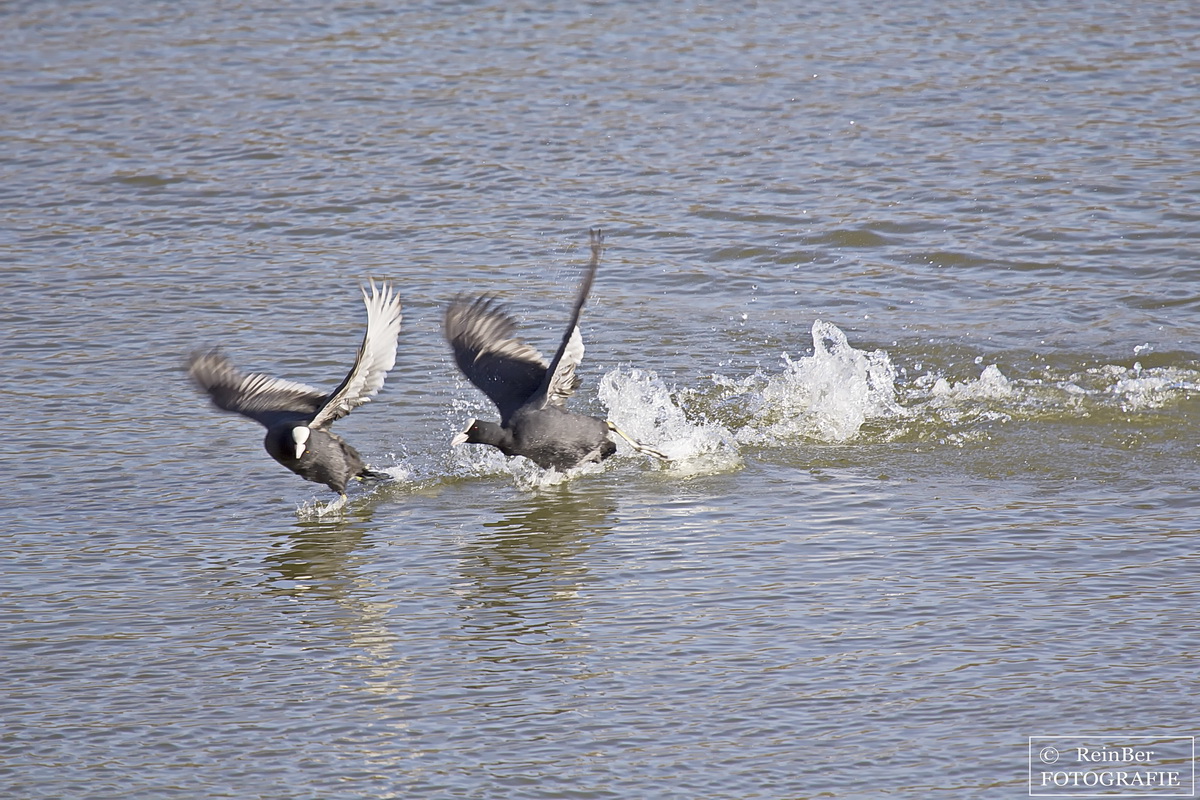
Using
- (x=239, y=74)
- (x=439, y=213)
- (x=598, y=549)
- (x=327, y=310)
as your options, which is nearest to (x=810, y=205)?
(x=439, y=213)

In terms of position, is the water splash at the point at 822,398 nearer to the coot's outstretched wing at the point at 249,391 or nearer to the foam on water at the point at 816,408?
the foam on water at the point at 816,408

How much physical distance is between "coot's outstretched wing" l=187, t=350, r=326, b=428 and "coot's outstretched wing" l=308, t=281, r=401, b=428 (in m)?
0.25

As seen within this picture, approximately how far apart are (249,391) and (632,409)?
1880 mm

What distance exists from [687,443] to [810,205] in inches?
150

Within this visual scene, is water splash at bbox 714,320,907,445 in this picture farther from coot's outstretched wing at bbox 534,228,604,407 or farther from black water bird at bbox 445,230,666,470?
coot's outstretched wing at bbox 534,228,604,407

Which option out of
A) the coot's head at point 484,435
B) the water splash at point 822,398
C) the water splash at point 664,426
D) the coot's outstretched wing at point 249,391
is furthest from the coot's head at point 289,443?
the water splash at point 822,398

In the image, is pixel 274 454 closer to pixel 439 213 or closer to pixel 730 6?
pixel 439 213

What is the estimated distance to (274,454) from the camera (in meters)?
6.60

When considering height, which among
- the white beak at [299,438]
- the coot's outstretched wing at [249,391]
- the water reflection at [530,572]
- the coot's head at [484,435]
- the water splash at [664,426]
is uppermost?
the coot's outstretched wing at [249,391]

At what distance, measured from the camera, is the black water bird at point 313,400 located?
654 centimetres

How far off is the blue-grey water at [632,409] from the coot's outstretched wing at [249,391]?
1.24 ft

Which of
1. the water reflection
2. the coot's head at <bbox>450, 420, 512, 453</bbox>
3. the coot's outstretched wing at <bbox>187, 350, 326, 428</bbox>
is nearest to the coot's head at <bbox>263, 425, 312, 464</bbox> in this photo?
the coot's outstretched wing at <bbox>187, 350, 326, 428</bbox>

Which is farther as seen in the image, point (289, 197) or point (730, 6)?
point (730, 6)

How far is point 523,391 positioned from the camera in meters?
7.14
